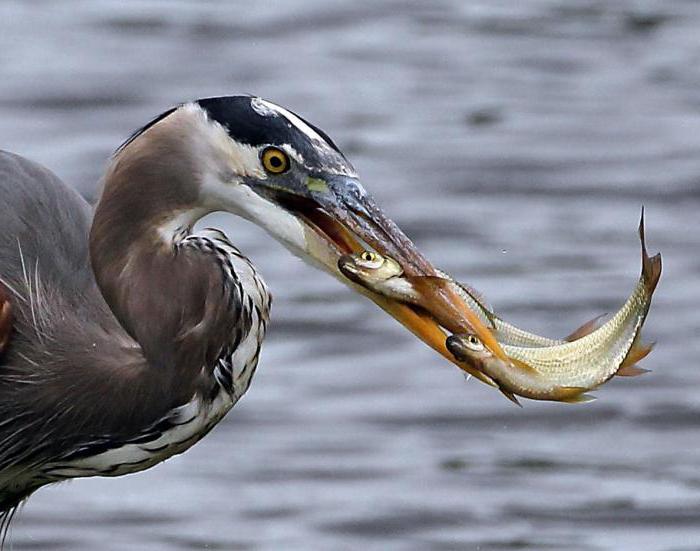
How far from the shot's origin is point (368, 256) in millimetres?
4629

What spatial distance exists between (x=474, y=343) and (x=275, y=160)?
60cm

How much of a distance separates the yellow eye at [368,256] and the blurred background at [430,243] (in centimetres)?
217

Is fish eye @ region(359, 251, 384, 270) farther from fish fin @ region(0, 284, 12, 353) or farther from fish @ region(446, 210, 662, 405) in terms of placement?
fish fin @ region(0, 284, 12, 353)

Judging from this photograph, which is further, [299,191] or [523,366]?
[299,191]

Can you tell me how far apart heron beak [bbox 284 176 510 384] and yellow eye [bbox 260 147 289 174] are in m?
0.07

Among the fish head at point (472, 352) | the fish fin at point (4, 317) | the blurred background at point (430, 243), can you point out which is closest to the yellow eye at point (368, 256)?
the fish head at point (472, 352)

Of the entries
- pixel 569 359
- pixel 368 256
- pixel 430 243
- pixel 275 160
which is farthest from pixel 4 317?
pixel 430 243

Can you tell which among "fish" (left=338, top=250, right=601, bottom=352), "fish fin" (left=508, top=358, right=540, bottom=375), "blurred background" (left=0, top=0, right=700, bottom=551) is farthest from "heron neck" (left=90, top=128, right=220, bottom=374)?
"blurred background" (left=0, top=0, right=700, bottom=551)

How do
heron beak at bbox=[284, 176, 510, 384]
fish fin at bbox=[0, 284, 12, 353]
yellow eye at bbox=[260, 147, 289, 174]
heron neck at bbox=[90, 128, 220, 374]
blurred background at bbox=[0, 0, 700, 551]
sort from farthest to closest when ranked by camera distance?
blurred background at bbox=[0, 0, 700, 551] < fish fin at bbox=[0, 284, 12, 353] < heron neck at bbox=[90, 128, 220, 374] < yellow eye at bbox=[260, 147, 289, 174] < heron beak at bbox=[284, 176, 510, 384]

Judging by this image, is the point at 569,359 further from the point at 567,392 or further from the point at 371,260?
the point at 371,260

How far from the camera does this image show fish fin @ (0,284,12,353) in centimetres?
529

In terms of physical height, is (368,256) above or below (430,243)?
above

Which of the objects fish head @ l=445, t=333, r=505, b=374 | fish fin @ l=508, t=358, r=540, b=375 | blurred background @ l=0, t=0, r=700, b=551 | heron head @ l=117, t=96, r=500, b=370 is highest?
heron head @ l=117, t=96, r=500, b=370

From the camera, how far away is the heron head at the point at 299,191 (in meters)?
4.63
